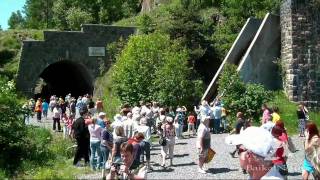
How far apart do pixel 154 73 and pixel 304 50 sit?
7.23m

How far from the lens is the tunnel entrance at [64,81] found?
39688 mm

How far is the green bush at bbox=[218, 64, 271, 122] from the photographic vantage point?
903 inches

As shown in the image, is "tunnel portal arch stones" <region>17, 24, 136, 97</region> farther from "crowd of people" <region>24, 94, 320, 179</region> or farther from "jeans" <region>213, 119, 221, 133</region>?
"jeans" <region>213, 119, 221, 133</region>

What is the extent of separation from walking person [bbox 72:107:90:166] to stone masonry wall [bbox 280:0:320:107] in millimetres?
12418

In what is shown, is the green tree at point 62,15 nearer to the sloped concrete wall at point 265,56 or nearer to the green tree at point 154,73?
the green tree at point 154,73

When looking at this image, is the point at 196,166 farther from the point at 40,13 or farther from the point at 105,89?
the point at 40,13

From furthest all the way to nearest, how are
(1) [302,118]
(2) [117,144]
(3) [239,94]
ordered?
(3) [239,94] → (1) [302,118] → (2) [117,144]

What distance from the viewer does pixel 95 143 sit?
46.6ft

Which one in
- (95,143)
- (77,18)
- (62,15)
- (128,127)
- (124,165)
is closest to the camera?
(124,165)

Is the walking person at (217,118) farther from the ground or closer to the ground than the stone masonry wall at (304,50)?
closer to the ground

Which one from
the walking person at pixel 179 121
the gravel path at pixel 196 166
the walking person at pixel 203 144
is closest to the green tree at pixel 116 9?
the walking person at pixel 179 121

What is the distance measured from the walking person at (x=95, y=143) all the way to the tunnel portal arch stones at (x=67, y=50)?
2248 centimetres

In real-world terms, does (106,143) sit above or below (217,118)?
below

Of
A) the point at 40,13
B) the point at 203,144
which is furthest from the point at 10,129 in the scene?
the point at 40,13
